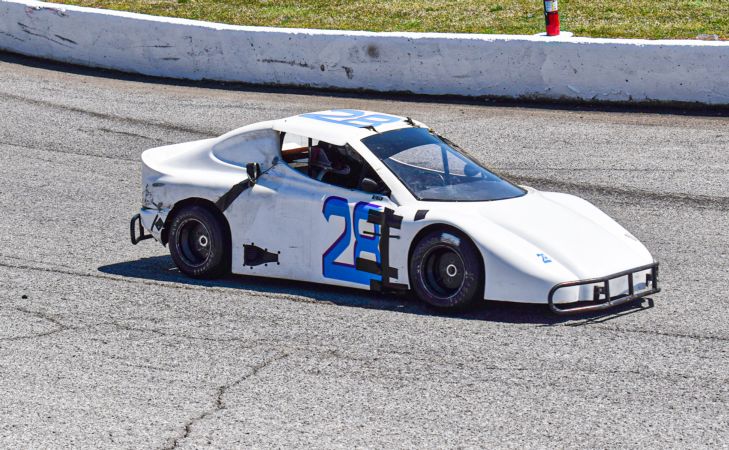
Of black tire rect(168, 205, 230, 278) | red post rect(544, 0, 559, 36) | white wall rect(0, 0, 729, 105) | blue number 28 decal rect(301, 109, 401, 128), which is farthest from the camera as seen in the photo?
red post rect(544, 0, 559, 36)

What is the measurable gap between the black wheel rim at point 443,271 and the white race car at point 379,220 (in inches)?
0.4

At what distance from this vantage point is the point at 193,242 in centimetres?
978

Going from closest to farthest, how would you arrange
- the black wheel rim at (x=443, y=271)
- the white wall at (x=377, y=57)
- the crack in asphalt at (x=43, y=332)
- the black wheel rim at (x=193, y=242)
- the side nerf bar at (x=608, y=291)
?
the side nerf bar at (x=608, y=291) → the crack in asphalt at (x=43, y=332) → the black wheel rim at (x=443, y=271) → the black wheel rim at (x=193, y=242) → the white wall at (x=377, y=57)

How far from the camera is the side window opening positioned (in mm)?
8883

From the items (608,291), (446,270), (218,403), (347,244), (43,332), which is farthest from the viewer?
(347,244)

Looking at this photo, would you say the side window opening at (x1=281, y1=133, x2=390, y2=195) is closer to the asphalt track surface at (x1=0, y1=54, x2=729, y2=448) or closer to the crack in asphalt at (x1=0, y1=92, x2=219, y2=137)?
the asphalt track surface at (x1=0, y1=54, x2=729, y2=448)

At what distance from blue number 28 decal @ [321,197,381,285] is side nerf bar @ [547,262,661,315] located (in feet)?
4.63

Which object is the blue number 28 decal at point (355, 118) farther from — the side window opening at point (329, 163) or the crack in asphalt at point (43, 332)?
the crack in asphalt at point (43, 332)

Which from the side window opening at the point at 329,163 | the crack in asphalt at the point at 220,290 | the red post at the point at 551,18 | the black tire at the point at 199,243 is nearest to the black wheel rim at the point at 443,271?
the side window opening at the point at 329,163

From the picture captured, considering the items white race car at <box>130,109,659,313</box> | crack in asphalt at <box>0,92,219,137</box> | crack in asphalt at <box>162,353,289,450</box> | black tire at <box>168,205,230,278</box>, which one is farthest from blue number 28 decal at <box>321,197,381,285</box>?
crack in asphalt at <box>0,92,219,137</box>

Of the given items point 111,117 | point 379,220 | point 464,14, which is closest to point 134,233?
point 379,220

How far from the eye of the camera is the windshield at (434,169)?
29.0 feet

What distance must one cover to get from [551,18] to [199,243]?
8.46 m

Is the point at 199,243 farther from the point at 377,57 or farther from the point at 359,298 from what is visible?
the point at 377,57
